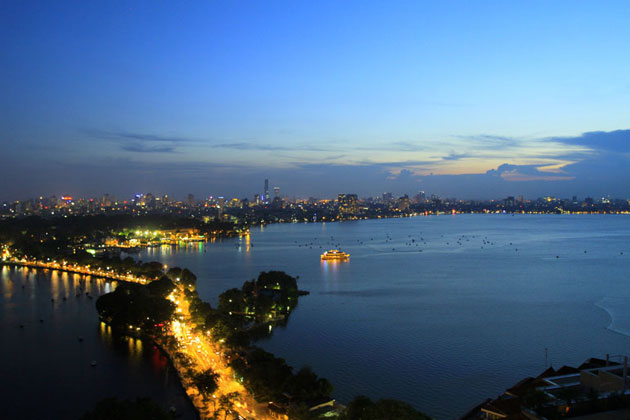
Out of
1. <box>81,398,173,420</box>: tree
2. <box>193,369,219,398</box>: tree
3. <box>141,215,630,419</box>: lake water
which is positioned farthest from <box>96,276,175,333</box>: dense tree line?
<box>81,398,173,420</box>: tree

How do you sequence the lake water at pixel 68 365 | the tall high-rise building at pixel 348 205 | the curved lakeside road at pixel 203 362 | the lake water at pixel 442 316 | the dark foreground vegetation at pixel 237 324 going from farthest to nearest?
the tall high-rise building at pixel 348 205 < the lake water at pixel 442 316 < the lake water at pixel 68 365 < the curved lakeside road at pixel 203 362 < the dark foreground vegetation at pixel 237 324

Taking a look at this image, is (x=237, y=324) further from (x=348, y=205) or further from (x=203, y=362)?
(x=348, y=205)

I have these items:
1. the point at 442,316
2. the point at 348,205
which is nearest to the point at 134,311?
the point at 442,316

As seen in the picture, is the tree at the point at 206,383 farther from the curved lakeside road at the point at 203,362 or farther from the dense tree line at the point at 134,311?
the dense tree line at the point at 134,311

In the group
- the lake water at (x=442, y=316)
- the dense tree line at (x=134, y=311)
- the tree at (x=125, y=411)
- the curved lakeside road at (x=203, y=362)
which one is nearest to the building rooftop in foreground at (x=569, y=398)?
the lake water at (x=442, y=316)

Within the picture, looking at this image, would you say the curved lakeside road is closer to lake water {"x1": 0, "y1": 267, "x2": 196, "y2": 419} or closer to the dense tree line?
lake water {"x1": 0, "y1": 267, "x2": 196, "y2": 419}

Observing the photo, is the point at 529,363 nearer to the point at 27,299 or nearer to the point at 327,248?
the point at 27,299
